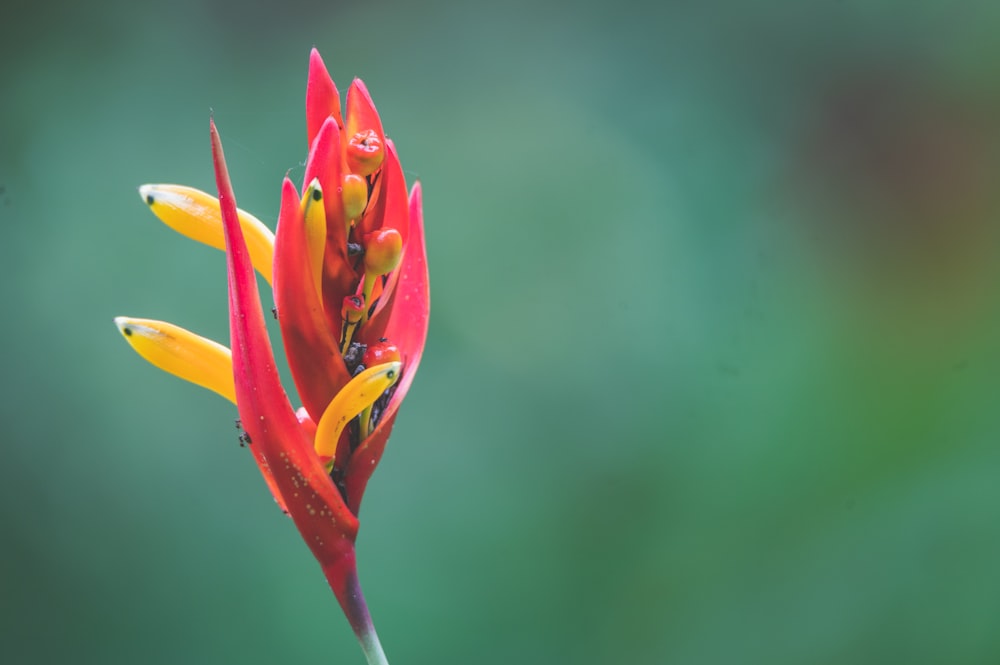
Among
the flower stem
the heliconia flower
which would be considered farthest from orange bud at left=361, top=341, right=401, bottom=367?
the flower stem

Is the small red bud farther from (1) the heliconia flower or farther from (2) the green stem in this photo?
(2) the green stem

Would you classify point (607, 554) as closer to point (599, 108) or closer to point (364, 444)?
point (599, 108)

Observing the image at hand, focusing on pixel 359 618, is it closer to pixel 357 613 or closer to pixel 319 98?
pixel 357 613

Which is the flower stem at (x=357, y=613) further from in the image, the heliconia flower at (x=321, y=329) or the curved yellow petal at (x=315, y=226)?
the curved yellow petal at (x=315, y=226)

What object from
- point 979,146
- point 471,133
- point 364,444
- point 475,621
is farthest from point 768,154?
point 364,444

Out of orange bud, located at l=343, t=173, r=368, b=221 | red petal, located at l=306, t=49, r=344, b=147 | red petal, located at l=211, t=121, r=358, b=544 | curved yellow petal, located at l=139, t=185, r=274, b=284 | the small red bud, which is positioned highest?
red petal, located at l=306, t=49, r=344, b=147

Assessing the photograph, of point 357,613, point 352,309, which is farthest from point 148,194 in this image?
point 357,613
